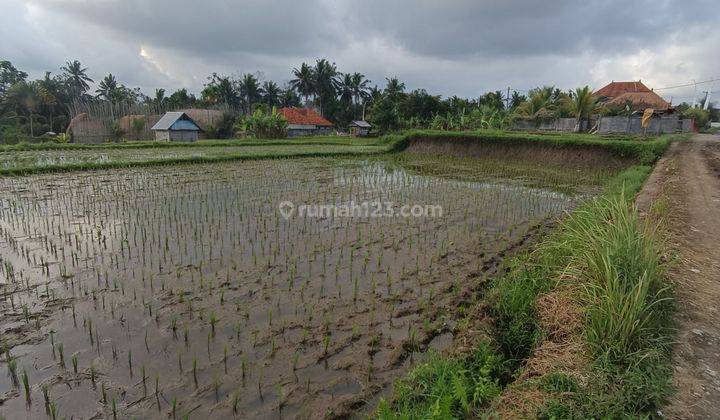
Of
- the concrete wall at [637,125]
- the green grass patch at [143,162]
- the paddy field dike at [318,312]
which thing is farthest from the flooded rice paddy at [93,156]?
the concrete wall at [637,125]

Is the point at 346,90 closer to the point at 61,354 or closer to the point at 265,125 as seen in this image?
the point at 265,125

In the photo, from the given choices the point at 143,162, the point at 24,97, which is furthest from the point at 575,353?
the point at 24,97

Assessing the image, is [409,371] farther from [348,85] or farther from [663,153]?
[348,85]

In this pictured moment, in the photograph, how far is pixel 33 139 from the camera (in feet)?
106

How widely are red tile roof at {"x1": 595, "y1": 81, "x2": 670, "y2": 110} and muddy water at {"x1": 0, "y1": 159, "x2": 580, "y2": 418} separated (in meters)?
30.0

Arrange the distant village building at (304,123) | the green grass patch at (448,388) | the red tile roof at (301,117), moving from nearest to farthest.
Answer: the green grass patch at (448,388)
the distant village building at (304,123)
the red tile roof at (301,117)

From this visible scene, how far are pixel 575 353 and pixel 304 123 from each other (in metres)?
43.1

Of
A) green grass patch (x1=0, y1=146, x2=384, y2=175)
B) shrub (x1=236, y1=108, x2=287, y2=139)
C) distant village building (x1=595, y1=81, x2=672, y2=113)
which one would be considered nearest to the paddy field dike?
green grass patch (x1=0, y1=146, x2=384, y2=175)

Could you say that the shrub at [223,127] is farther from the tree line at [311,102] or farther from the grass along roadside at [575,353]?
the grass along roadside at [575,353]

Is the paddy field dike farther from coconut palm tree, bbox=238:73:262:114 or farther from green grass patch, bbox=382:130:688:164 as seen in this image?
coconut palm tree, bbox=238:73:262:114

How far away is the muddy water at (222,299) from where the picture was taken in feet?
9.80

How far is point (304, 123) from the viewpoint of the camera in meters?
43.8

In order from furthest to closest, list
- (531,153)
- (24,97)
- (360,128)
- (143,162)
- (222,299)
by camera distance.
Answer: (360,128), (24,97), (531,153), (143,162), (222,299)

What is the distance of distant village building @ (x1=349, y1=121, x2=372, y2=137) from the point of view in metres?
46.8
